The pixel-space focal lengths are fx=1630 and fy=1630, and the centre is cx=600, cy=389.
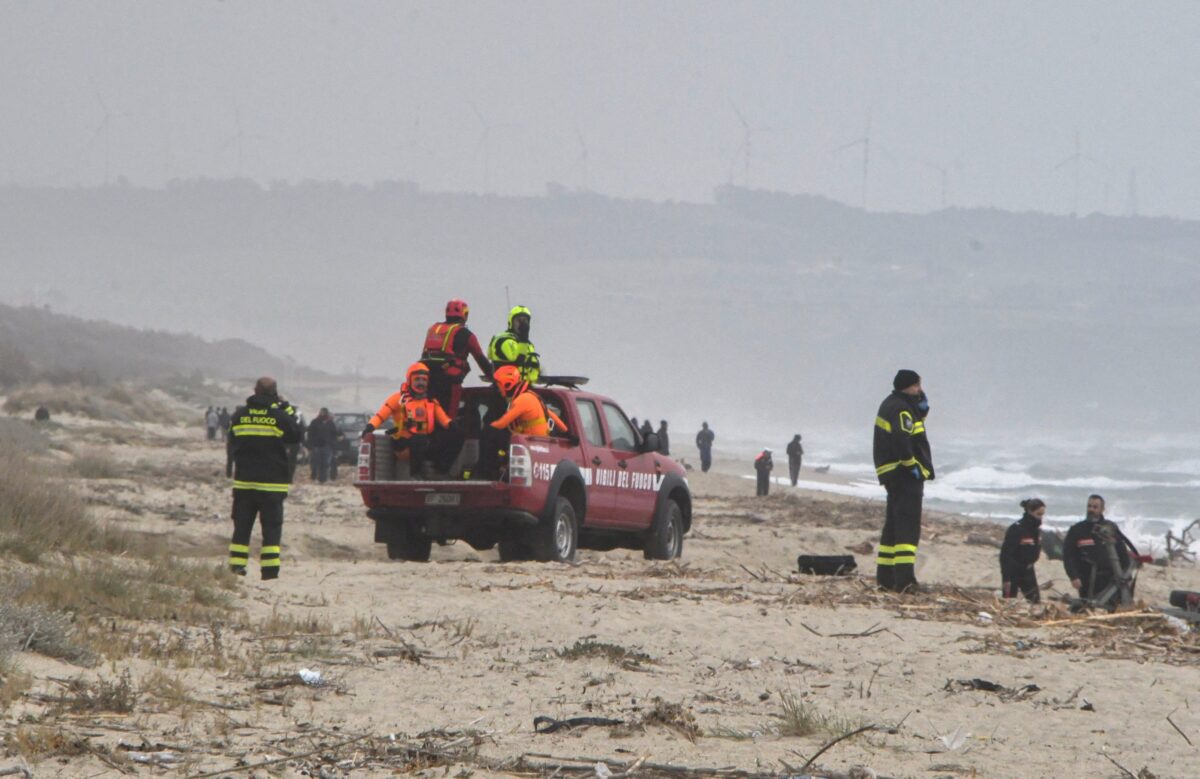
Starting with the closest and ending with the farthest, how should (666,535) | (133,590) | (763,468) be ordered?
1. (133,590)
2. (666,535)
3. (763,468)

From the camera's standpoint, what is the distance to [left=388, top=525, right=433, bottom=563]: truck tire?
14508 mm

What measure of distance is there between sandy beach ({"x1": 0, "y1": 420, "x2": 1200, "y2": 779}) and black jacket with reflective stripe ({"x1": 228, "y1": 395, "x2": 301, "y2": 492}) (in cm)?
76

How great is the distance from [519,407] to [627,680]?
5346 millimetres

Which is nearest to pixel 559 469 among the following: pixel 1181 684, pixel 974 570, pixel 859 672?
pixel 859 672

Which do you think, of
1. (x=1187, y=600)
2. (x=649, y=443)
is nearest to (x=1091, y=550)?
(x=1187, y=600)

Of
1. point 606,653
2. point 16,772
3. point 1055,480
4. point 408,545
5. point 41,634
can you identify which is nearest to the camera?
point 16,772

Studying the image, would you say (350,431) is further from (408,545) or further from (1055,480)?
(1055,480)

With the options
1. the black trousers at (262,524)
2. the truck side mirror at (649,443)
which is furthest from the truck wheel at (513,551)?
the black trousers at (262,524)

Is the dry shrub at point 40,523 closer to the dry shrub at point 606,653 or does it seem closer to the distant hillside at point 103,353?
the dry shrub at point 606,653

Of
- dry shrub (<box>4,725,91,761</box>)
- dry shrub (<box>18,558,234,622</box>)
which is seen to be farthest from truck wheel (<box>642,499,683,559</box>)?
dry shrub (<box>4,725,91,761</box>)

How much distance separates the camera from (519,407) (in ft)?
44.7

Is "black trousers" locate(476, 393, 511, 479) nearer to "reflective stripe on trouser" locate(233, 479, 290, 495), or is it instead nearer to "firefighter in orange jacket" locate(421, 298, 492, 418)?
"firefighter in orange jacket" locate(421, 298, 492, 418)

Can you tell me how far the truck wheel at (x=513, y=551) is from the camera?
47.8 ft

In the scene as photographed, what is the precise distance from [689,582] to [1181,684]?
4.78 m
